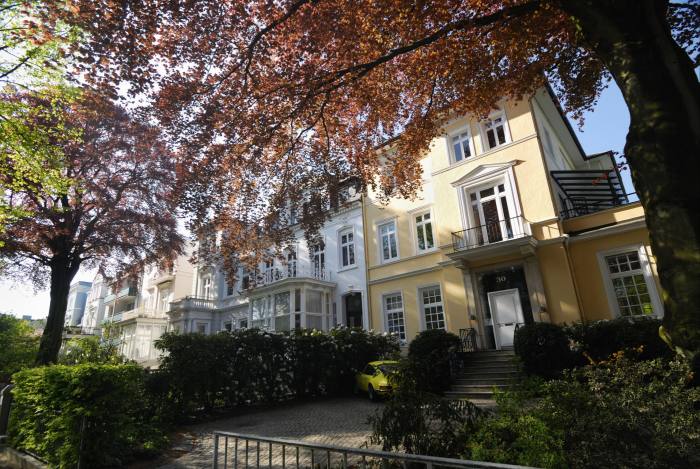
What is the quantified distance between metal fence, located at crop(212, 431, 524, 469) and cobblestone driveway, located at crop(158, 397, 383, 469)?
58 cm

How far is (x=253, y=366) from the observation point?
1205cm

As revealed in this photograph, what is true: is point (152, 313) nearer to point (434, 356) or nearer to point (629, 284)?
point (434, 356)

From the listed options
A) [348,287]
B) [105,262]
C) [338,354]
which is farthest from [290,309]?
[105,262]

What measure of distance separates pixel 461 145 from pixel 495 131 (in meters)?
1.68

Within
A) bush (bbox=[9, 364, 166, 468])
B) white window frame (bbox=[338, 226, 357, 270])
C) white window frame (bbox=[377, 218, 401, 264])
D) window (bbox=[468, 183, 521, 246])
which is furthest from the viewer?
white window frame (bbox=[338, 226, 357, 270])

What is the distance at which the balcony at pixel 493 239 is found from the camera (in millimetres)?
14203

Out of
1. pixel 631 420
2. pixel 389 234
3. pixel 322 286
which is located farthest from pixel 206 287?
pixel 631 420

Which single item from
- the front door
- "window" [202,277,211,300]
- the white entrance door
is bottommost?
the white entrance door

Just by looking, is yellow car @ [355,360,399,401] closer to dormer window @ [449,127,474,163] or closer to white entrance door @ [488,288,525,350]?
white entrance door @ [488,288,525,350]

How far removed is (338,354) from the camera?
46.7ft

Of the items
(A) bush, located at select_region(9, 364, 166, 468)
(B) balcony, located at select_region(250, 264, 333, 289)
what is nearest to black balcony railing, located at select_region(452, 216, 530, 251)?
(B) balcony, located at select_region(250, 264, 333, 289)

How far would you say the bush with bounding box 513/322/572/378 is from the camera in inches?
442

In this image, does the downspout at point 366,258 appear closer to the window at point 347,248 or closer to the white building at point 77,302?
the window at point 347,248

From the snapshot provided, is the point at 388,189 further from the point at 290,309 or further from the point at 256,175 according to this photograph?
the point at 290,309
